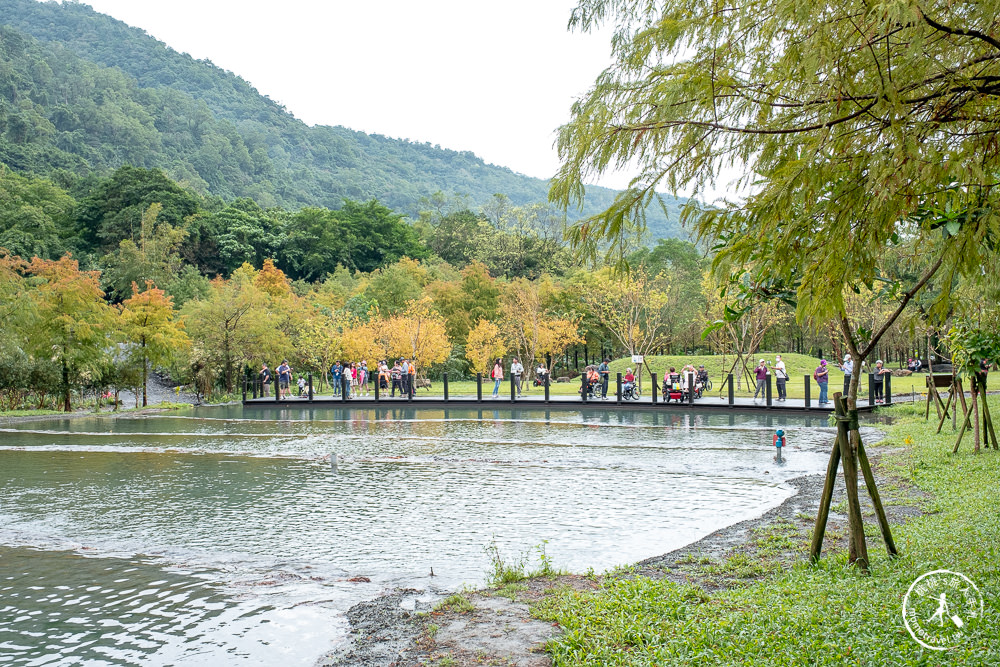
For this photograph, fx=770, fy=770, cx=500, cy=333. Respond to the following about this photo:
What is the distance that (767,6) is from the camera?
433cm

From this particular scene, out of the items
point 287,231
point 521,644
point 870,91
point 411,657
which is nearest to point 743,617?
point 521,644

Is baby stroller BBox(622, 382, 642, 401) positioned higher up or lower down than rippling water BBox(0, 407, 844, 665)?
higher up

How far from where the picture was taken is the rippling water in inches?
252

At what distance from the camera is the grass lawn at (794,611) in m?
4.26

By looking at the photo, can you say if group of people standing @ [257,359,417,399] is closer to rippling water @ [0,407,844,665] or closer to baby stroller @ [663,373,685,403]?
baby stroller @ [663,373,685,403]

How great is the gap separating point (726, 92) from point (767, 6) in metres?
0.52

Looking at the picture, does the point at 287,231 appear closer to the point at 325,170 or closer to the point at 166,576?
the point at 166,576

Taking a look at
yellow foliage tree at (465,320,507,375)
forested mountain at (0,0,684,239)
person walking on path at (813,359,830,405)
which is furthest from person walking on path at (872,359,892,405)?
forested mountain at (0,0,684,239)

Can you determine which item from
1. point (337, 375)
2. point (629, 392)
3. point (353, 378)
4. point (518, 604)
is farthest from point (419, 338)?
point (518, 604)

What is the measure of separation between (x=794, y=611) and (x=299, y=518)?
7.03m

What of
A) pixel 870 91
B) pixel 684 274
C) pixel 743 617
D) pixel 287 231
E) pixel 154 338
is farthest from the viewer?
pixel 287 231

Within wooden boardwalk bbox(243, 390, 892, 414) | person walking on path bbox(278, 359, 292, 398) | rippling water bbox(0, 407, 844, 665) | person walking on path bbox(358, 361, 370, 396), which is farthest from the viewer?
person walking on path bbox(358, 361, 370, 396)

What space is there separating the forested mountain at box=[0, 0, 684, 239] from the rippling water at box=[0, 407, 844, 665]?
49.7m

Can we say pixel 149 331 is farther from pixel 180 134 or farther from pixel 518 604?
pixel 180 134
